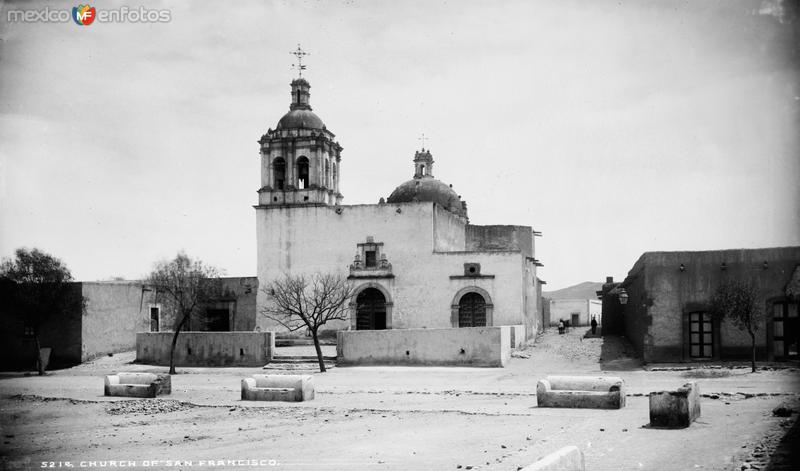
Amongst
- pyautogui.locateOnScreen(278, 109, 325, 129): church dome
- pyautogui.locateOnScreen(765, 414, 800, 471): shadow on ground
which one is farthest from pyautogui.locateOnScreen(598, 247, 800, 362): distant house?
pyautogui.locateOnScreen(278, 109, 325, 129): church dome

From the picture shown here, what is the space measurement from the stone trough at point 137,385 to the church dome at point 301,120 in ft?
60.4

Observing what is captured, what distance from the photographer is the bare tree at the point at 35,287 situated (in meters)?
27.1

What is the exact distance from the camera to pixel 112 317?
31.4m

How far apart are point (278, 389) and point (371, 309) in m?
16.6

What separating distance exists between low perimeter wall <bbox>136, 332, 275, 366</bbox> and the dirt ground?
18.9ft

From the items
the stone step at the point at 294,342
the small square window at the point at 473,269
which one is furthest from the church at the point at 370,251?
the stone step at the point at 294,342

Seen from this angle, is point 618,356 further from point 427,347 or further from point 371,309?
point 371,309

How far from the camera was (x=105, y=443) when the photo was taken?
41.3ft

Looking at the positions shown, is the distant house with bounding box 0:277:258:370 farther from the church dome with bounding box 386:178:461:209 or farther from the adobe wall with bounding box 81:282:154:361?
the church dome with bounding box 386:178:461:209

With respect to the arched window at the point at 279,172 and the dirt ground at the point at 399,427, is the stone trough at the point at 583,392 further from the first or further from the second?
the arched window at the point at 279,172

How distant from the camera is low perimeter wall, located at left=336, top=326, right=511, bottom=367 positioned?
26.3m

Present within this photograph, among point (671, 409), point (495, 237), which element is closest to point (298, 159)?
point (495, 237)

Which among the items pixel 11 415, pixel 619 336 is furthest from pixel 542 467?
pixel 619 336

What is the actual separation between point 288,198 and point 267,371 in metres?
10.5
